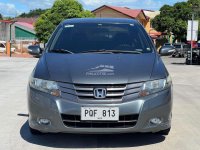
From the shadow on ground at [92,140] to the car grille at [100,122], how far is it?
1.44 feet

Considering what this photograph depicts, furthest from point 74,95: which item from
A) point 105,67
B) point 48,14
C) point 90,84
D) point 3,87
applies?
point 48,14

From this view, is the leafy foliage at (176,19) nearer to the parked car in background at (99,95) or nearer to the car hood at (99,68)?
the car hood at (99,68)

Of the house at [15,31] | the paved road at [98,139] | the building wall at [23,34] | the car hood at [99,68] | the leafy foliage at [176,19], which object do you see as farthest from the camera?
the building wall at [23,34]

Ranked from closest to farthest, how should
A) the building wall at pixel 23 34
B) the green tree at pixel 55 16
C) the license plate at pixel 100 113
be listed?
the license plate at pixel 100 113 → the green tree at pixel 55 16 → the building wall at pixel 23 34

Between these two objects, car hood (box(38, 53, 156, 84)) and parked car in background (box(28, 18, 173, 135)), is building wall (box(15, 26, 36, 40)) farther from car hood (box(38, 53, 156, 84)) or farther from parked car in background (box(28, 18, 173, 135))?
parked car in background (box(28, 18, 173, 135))

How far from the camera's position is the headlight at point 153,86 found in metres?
5.59

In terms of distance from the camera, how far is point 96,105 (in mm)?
5465

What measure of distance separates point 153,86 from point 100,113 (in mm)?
758

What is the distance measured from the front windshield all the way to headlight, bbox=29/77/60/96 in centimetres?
103

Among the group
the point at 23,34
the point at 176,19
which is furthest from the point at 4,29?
the point at 176,19

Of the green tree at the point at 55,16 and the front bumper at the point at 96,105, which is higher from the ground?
the green tree at the point at 55,16

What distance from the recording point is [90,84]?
5.52m

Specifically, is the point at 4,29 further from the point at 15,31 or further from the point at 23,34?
the point at 23,34

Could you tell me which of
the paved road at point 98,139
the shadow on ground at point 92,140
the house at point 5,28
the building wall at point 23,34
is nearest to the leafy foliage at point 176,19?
the building wall at point 23,34
